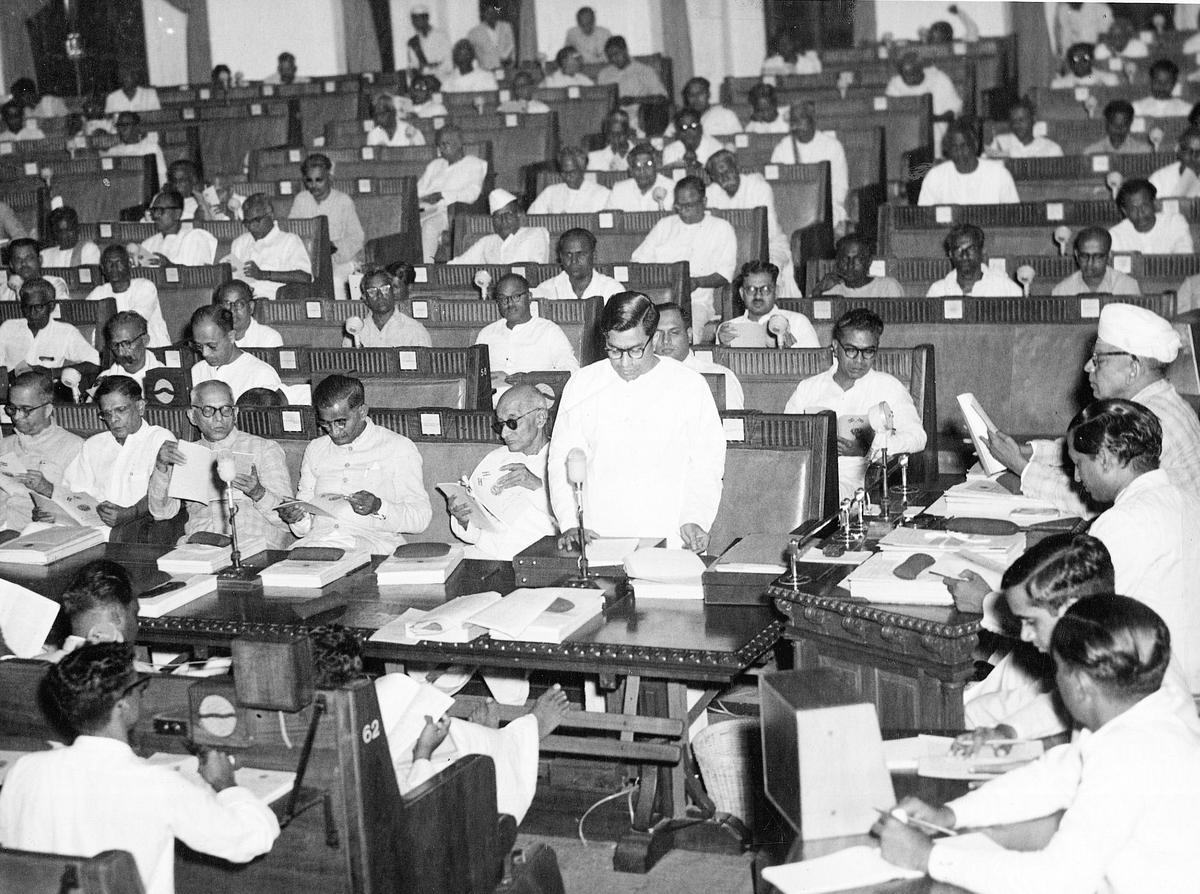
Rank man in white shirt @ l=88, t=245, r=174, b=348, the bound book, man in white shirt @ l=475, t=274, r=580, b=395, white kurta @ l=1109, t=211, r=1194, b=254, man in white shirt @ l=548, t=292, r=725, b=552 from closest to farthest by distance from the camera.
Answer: man in white shirt @ l=548, t=292, r=725, b=552
the bound book
man in white shirt @ l=475, t=274, r=580, b=395
white kurta @ l=1109, t=211, r=1194, b=254
man in white shirt @ l=88, t=245, r=174, b=348

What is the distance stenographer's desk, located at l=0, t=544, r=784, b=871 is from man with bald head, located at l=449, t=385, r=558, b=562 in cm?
45

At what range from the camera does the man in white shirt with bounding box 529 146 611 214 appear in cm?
1052

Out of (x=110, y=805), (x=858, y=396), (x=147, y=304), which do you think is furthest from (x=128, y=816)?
(x=147, y=304)

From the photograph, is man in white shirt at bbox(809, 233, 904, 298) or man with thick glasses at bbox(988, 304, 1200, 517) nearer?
man with thick glasses at bbox(988, 304, 1200, 517)

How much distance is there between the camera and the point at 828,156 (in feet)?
35.2

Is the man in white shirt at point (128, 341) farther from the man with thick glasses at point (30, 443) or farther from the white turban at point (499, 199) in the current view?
the white turban at point (499, 199)

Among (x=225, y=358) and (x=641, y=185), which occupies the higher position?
(x=641, y=185)

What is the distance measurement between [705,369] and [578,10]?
35.0ft

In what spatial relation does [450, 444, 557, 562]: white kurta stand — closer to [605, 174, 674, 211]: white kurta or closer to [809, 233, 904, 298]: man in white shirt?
[809, 233, 904, 298]: man in white shirt

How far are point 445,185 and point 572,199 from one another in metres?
1.11

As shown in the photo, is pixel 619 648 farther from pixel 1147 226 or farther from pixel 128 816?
pixel 1147 226

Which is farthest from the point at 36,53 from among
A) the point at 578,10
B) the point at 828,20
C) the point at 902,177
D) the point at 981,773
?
the point at 981,773

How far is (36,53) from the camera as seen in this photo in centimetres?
1557

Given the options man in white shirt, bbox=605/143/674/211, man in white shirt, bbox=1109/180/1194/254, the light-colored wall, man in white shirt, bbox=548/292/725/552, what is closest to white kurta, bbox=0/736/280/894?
man in white shirt, bbox=548/292/725/552
